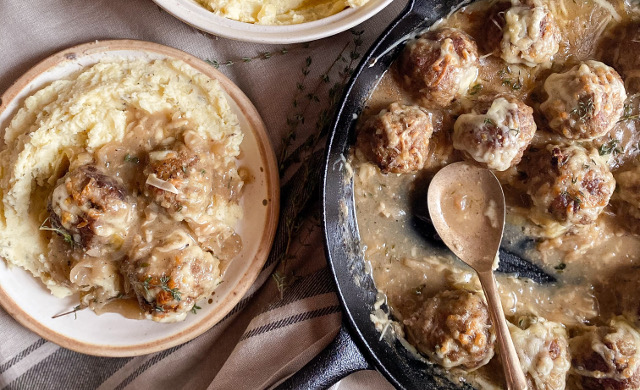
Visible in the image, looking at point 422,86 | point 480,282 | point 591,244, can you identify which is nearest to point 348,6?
point 422,86

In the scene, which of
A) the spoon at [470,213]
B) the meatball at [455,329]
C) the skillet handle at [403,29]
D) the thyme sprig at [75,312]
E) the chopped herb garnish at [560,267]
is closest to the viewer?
the skillet handle at [403,29]

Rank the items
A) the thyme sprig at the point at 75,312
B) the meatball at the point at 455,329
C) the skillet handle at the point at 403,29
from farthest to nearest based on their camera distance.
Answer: the thyme sprig at the point at 75,312 < the meatball at the point at 455,329 < the skillet handle at the point at 403,29

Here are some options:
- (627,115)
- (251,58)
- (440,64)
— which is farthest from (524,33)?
(251,58)

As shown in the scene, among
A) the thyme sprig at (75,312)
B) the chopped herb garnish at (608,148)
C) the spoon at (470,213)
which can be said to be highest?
the chopped herb garnish at (608,148)

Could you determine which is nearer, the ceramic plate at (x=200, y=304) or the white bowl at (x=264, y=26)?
the white bowl at (x=264, y=26)

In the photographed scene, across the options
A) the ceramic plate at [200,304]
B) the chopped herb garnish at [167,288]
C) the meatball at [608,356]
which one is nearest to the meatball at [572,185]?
the meatball at [608,356]

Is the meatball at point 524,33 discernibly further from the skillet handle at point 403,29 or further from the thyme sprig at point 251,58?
the thyme sprig at point 251,58

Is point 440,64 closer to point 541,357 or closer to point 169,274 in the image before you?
point 541,357

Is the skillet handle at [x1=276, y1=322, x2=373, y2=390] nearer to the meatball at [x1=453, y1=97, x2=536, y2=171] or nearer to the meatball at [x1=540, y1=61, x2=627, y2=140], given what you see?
the meatball at [x1=453, y1=97, x2=536, y2=171]
